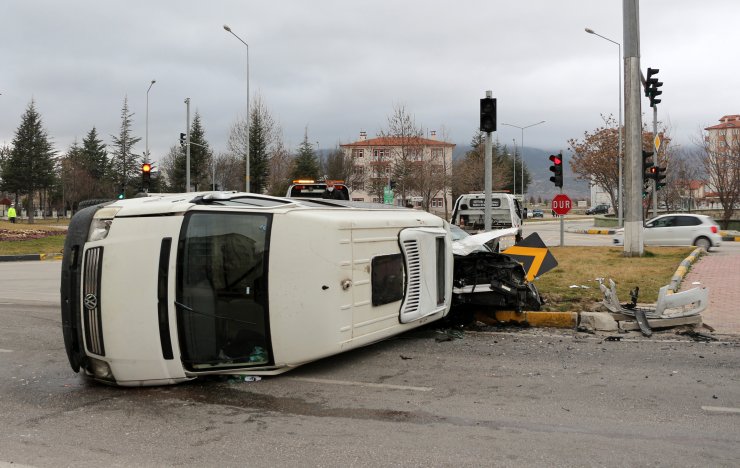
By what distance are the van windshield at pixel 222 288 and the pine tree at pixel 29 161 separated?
6297cm

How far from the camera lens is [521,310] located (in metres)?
8.77

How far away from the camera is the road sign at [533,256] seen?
9.35 metres

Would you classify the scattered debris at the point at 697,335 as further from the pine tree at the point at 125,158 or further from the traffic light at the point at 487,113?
the pine tree at the point at 125,158

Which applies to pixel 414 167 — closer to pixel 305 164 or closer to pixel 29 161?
pixel 305 164

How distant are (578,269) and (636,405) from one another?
30.8 ft

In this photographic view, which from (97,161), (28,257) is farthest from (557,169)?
(97,161)

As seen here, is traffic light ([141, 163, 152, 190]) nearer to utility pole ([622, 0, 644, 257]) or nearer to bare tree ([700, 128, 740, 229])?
utility pole ([622, 0, 644, 257])

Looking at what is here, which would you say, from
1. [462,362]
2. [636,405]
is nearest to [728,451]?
[636,405]

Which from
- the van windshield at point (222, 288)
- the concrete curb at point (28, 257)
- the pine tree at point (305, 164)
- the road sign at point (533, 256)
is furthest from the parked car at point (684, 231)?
the pine tree at point (305, 164)

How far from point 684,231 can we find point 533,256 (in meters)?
17.0

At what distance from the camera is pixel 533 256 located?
31.2 feet

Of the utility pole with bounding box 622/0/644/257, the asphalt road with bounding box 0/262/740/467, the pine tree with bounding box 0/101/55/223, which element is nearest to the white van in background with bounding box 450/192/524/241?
the utility pole with bounding box 622/0/644/257

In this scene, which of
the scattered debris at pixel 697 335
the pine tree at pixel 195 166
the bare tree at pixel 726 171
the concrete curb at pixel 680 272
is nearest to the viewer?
the scattered debris at pixel 697 335

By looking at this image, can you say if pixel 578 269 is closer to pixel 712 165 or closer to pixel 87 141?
pixel 712 165
